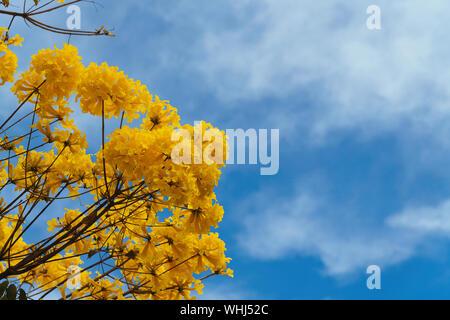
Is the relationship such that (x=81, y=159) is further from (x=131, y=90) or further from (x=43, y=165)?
(x=131, y=90)

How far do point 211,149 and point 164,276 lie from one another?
149 cm

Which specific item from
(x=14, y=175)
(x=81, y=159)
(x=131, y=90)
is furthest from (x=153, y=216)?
(x=14, y=175)

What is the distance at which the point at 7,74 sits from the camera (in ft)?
12.2

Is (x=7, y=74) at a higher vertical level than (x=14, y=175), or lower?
higher

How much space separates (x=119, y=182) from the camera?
3.33m

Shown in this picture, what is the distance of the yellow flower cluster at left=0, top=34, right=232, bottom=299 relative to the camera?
3.13 meters

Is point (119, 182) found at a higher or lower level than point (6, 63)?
lower

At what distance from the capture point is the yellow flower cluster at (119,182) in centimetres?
313

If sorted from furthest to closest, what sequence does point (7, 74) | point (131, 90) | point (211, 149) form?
point (7, 74) < point (131, 90) < point (211, 149)
